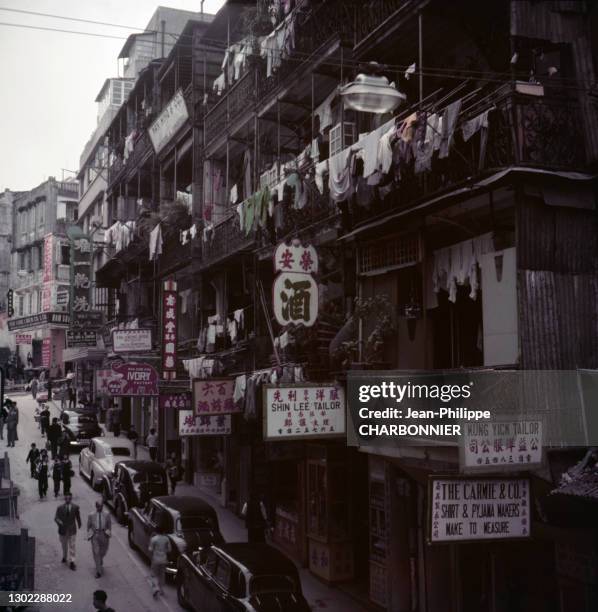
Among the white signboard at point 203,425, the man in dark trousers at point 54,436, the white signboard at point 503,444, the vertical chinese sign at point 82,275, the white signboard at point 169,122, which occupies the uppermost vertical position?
the white signboard at point 169,122

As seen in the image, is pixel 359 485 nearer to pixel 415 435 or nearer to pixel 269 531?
pixel 269 531

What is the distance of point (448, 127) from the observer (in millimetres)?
12086

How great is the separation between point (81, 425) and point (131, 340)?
407 inches

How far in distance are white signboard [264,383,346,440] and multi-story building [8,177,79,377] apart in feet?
157

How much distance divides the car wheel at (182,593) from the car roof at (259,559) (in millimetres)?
2038

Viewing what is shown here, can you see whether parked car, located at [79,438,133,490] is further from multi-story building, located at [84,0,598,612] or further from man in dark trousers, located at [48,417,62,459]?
multi-story building, located at [84,0,598,612]

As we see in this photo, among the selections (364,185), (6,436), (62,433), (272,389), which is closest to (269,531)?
(272,389)

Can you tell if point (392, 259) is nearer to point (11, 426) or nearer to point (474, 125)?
point (474, 125)

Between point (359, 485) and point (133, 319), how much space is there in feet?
77.3

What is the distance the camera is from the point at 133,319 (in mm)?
40281

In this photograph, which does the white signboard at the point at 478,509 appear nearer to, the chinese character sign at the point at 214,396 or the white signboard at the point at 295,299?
the white signboard at the point at 295,299

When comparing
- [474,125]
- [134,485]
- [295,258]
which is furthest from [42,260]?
[474,125]

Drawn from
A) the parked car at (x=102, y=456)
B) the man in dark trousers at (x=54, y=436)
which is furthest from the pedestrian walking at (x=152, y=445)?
the man in dark trousers at (x=54, y=436)

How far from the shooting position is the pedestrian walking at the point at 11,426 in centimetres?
3444
